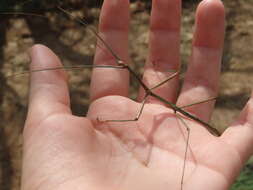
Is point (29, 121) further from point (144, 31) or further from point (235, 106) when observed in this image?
point (144, 31)

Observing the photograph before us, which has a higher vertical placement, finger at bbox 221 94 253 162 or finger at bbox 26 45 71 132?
finger at bbox 26 45 71 132

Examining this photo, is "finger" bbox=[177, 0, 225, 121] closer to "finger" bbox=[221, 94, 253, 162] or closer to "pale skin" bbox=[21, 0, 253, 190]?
→ "pale skin" bbox=[21, 0, 253, 190]

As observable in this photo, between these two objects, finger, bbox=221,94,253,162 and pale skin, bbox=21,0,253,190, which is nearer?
pale skin, bbox=21,0,253,190

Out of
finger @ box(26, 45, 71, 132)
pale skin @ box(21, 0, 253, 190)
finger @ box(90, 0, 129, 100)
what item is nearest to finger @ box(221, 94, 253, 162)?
pale skin @ box(21, 0, 253, 190)

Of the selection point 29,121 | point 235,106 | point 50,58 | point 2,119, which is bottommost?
point 2,119

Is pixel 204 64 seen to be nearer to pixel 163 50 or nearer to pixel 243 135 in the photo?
pixel 163 50

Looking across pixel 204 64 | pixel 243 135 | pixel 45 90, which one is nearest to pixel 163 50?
pixel 204 64

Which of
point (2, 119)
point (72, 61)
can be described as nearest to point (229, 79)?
point (72, 61)
